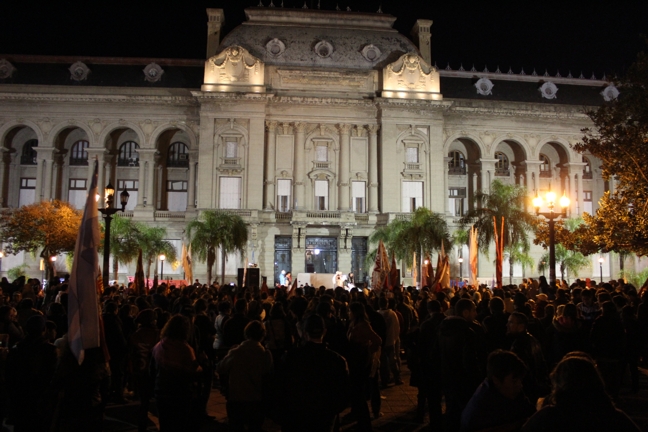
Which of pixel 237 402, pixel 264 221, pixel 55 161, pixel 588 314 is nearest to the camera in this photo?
pixel 237 402

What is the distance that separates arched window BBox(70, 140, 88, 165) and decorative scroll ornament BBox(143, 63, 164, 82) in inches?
346

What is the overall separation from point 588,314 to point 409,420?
17.8 feet

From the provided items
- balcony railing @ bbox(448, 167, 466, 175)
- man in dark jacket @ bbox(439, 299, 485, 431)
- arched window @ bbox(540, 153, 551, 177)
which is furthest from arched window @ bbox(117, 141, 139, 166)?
man in dark jacket @ bbox(439, 299, 485, 431)

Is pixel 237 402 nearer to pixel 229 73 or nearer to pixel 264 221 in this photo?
pixel 264 221

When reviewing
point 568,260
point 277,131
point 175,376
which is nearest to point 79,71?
point 277,131

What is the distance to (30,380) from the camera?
6836mm

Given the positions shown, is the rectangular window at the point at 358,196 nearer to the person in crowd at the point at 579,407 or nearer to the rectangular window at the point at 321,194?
the rectangular window at the point at 321,194

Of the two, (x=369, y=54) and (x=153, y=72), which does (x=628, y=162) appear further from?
(x=153, y=72)

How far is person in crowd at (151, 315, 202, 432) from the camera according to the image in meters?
6.83

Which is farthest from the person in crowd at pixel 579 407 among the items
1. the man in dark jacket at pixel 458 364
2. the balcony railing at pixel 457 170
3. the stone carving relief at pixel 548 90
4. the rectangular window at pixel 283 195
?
the stone carving relief at pixel 548 90

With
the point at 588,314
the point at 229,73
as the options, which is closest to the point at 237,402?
the point at 588,314

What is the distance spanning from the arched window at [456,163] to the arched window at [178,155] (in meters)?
25.6

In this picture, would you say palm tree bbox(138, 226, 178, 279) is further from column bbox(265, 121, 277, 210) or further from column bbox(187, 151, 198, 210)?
column bbox(265, 121, 277, 210)

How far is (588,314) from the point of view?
12.7 meters
